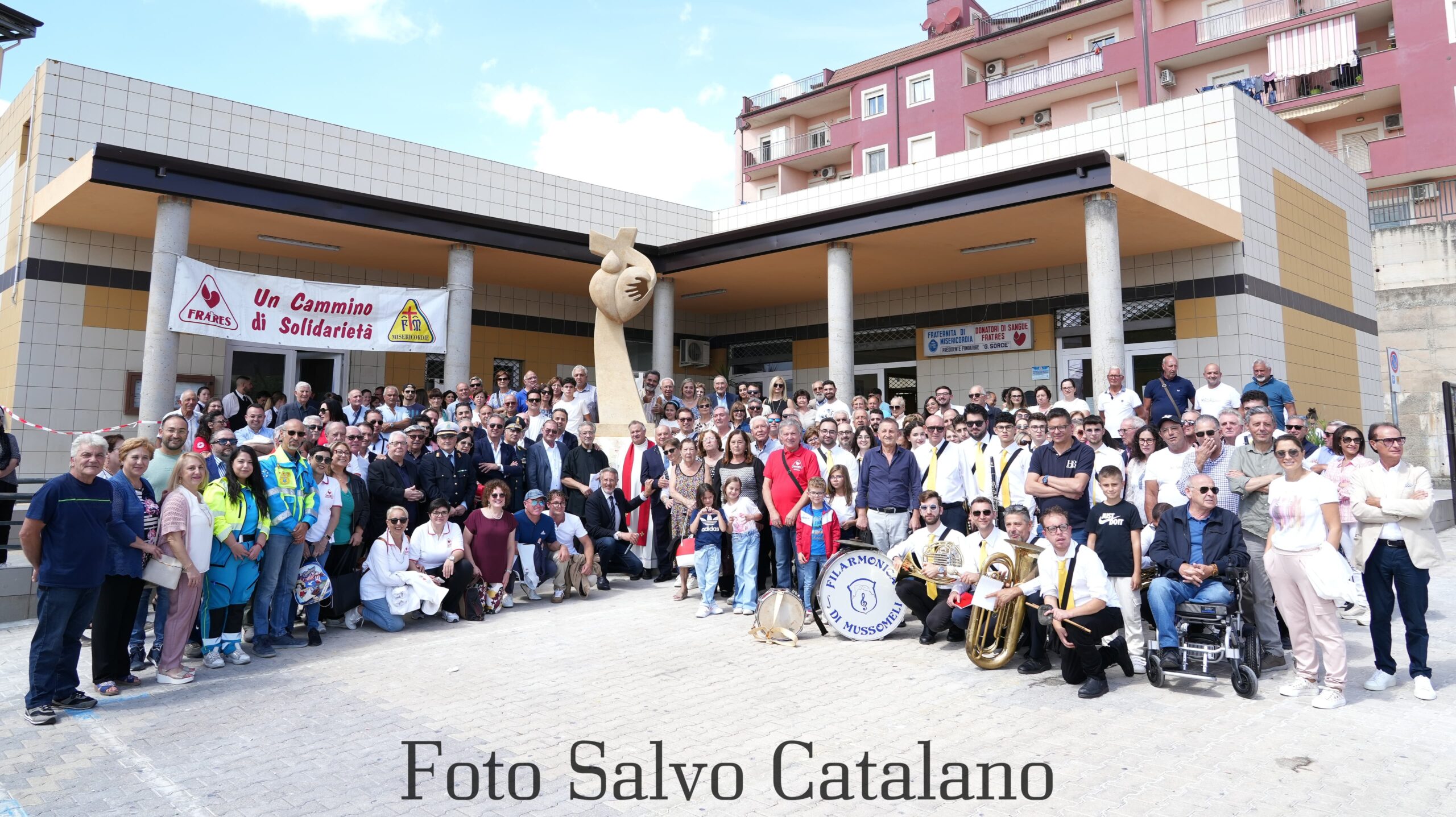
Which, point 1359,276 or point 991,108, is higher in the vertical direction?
point 991,108

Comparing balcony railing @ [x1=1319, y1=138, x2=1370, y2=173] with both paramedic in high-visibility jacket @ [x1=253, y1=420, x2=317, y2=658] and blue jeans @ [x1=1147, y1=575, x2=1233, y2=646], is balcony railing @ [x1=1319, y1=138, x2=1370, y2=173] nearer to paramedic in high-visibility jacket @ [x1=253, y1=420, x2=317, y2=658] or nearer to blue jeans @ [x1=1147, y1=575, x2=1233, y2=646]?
blue jeans @ [x1=1147, y1=575, x2=1233, y2=646]

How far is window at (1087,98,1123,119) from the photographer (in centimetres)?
2866

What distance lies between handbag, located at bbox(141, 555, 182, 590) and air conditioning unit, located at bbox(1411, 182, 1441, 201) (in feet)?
93.6

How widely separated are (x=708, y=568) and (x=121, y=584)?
443 cm

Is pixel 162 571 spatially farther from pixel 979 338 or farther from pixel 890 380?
pixel 890 380

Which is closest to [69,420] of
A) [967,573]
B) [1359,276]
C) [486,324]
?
[486,324]

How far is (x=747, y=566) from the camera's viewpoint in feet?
25.0

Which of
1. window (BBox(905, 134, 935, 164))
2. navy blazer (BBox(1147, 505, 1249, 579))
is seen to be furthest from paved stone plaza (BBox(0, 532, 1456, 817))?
window (BBox(905, 134, 935, 164))

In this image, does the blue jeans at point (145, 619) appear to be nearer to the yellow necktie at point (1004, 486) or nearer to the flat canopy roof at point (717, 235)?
the yellow necktie at point (1004, 486)

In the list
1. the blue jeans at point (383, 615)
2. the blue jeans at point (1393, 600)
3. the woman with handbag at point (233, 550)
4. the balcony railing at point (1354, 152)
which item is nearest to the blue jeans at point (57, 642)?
the woman with handbag at point (233, 550)

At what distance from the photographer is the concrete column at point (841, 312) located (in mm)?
13258

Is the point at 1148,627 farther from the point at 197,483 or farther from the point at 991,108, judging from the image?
the point at 991,108

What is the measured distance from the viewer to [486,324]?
55.9 ft

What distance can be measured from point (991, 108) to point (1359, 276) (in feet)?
54.3
